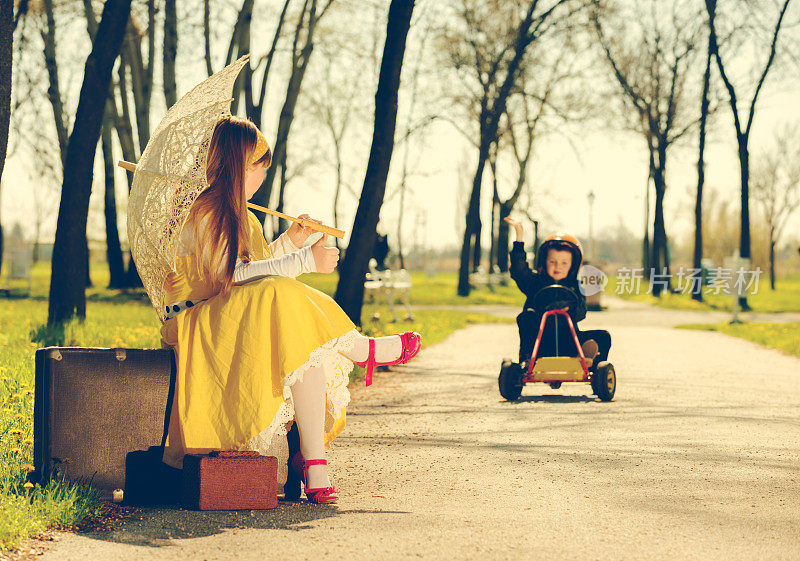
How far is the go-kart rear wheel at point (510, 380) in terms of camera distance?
331 inches

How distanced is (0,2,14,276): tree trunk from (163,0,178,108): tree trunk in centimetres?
1238

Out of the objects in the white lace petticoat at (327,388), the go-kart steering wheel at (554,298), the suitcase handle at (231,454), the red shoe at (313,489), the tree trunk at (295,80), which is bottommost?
the red shoe at (313,489)

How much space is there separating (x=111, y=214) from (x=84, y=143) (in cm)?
1559

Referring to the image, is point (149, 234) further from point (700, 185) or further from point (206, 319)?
point (700, 185)

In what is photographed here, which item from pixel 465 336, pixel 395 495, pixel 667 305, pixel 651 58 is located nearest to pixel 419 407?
pixel 395 495

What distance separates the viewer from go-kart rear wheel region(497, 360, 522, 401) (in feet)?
27.6

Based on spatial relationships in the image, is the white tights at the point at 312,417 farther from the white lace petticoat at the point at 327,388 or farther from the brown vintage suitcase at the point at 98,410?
the brown vintage suitcase at the point at 98,410

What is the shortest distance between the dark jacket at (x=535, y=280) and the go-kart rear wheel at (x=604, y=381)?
0.49 meters

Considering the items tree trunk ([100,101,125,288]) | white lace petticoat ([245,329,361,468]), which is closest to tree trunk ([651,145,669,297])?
tree trunk ([100,101,125,288])

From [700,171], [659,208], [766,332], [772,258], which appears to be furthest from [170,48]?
[772,258]

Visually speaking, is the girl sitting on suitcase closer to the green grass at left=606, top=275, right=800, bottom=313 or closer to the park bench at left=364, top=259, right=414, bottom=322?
the park bench at left=364, top=259, right=414, bottom=322

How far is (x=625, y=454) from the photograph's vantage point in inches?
236

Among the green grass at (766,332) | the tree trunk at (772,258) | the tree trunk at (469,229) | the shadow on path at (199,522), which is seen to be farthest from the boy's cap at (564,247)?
the tree trunk at (772,258)

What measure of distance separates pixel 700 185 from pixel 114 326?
24.2m
